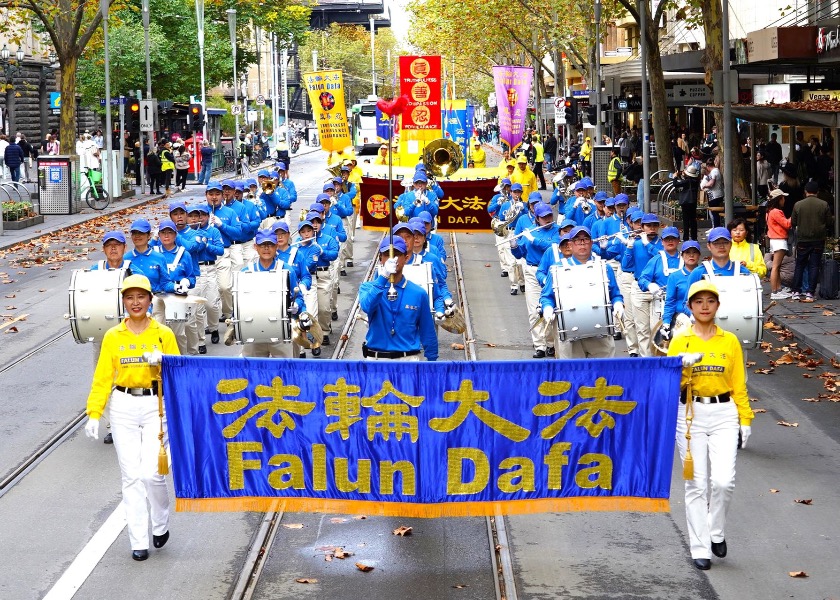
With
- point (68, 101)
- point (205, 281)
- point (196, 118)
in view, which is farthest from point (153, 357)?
point (196, 118)

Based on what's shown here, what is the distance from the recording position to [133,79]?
197ft

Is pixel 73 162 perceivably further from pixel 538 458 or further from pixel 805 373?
pixel 538 458

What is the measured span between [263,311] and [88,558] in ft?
12.1

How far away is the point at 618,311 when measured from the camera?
1217 centimetres

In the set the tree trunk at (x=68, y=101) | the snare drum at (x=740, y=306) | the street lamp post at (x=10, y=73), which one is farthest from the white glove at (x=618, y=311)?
the street lamp post at (x=10, y=73)

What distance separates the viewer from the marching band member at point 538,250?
16.0 meters

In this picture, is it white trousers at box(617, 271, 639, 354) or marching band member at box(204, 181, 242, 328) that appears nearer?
white trousers at box(617, 271, 639, 354)

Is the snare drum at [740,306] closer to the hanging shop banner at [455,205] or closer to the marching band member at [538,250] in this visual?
the marching band member at [538,250]

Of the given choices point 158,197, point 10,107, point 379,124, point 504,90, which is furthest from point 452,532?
point 379,124

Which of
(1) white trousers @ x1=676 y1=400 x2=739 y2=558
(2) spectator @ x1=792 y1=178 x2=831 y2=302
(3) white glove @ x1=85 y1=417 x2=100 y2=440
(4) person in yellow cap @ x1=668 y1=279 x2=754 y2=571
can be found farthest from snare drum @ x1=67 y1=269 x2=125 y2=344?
(2) spectator @ x1=792 y1=178 x2=831 y2=302

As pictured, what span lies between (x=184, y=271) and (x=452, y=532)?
5.81m

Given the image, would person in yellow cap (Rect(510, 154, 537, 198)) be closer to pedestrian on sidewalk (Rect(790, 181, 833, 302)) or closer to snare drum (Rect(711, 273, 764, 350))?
pedestrian on sidewalk (Rect(790, 181, 833, 302))

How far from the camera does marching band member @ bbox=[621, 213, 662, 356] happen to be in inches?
578

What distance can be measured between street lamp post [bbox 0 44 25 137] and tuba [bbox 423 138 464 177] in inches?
1045
